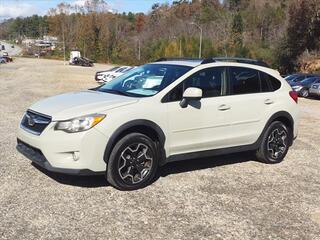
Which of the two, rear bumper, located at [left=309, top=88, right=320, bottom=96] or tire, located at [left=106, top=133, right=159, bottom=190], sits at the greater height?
tire, located at [left=106, top=133, right=159, bottom=190]

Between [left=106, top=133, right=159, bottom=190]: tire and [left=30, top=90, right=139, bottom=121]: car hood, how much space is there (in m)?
0.47

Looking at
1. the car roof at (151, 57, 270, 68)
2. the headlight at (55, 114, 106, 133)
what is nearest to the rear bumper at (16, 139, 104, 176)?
the headlight at (55, 114, 106, 133)

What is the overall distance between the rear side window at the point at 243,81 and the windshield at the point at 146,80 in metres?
0.83

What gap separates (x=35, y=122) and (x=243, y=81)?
3.22 metres

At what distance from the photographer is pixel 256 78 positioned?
752cm

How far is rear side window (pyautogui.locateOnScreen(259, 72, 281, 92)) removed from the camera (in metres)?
7.58

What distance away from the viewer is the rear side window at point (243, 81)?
7.09 metres

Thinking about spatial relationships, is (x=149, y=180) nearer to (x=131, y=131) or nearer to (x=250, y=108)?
(x=131, y=131)

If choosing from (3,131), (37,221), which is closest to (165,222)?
(37,221)

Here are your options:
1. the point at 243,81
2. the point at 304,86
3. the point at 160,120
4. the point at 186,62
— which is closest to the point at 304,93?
the point at 304,86

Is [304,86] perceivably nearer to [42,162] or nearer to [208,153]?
[208,153]

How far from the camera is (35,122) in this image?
594 centimetres

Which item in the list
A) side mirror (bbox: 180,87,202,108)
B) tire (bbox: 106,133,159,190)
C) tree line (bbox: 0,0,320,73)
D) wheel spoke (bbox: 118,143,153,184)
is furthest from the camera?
tree line (bbox: 0,0,320,73)

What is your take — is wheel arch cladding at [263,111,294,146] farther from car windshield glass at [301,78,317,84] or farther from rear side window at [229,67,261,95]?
car windshield glass at [301,78,317,84]
